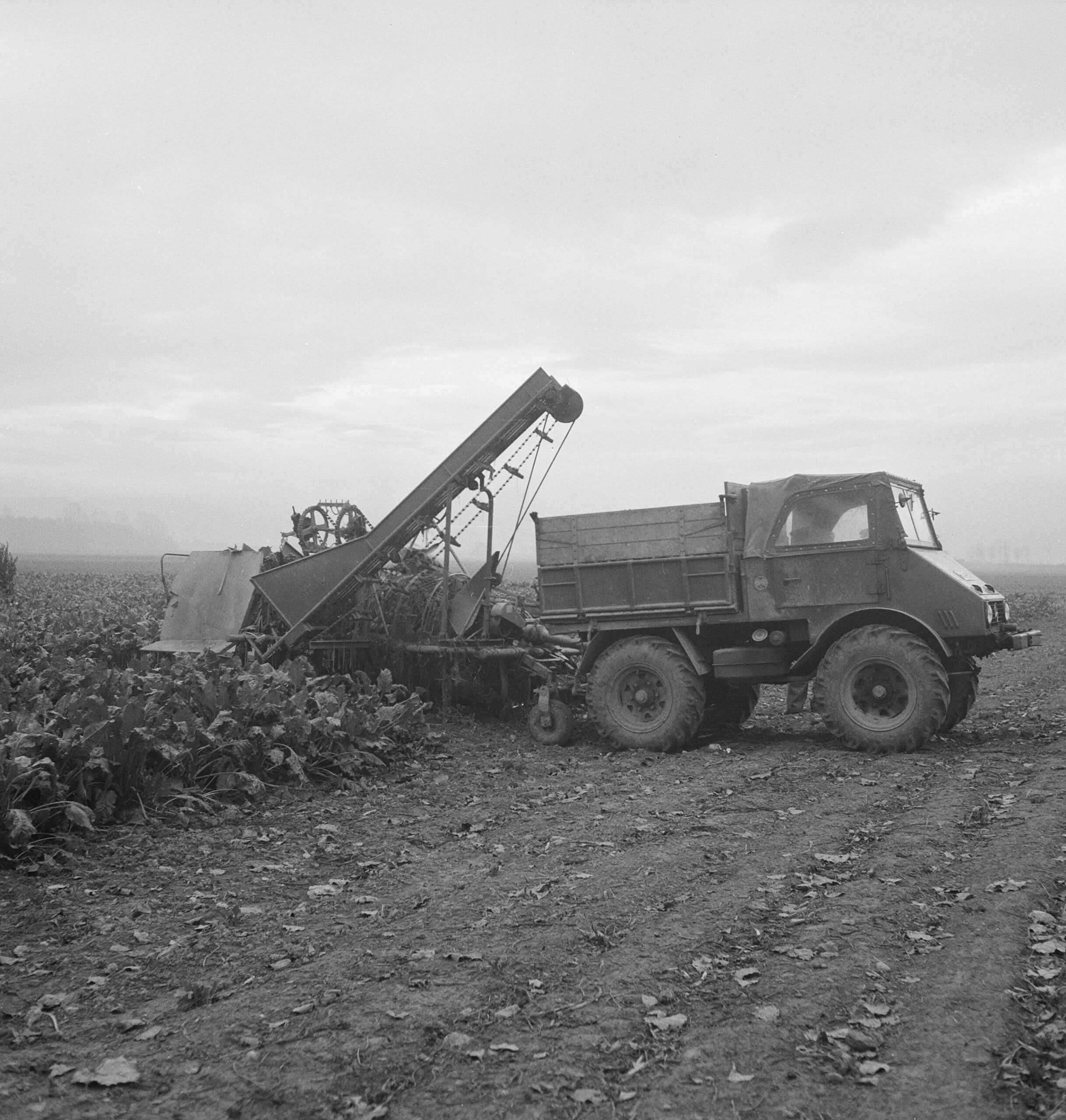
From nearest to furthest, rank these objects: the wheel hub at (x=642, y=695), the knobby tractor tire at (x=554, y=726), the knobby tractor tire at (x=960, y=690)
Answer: the knobby tractor tire at (x=960, y=690) → the wheel hub at (x=642, y=695) → the knobby tractor tire at (x=554, y=726)

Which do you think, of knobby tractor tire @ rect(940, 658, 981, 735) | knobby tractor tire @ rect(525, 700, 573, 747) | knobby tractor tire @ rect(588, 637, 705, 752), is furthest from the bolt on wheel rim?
knobby tractor tire @ rect(525, 700, 573, 747)

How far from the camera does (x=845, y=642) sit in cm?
1032

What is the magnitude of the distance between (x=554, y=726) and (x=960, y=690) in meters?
4.34

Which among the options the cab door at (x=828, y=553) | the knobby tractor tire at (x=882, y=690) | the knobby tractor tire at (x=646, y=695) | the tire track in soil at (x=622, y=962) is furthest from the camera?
the knobby tractor tire at (x=646, y=695)

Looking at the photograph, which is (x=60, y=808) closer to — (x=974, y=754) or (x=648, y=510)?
(x=648, y=510)

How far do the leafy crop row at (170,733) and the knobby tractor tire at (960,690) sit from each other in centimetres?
553

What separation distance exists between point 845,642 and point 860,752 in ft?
3.57

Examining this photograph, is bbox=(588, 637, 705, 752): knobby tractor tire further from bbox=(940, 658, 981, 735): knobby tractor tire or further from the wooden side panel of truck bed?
bbox=(940, 658, 981, 735): knobby tractor tire

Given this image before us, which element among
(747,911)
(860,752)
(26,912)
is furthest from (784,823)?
(26,912)

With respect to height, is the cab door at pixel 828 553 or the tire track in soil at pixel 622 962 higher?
the cab door at pixel 828 553

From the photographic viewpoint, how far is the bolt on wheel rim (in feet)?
33.5

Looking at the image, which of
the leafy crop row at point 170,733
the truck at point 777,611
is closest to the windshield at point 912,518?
the truck at point 777,611

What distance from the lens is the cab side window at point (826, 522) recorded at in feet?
35.0

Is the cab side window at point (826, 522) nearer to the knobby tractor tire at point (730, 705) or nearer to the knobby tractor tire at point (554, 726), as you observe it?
the knobby tractor tire at point (730, 705)
